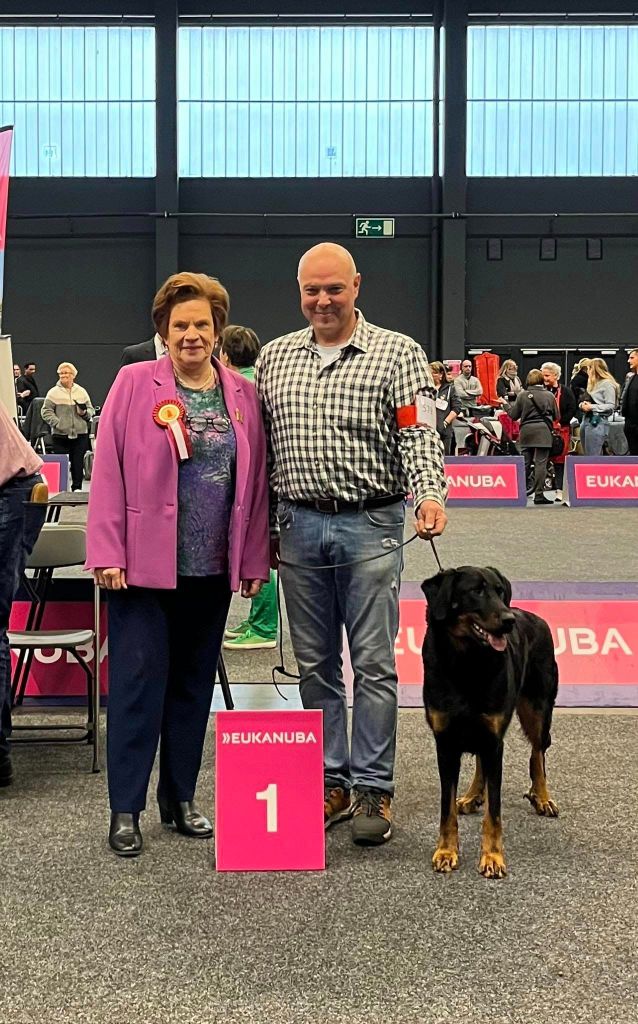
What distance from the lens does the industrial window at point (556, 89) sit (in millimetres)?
18531

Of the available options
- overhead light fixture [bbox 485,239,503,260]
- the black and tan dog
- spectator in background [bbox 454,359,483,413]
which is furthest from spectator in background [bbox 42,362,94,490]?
overhead light fixture [bbox 485,239,503,260]

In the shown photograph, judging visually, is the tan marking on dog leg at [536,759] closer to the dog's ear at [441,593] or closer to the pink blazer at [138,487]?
the dog's ear at [441,593]

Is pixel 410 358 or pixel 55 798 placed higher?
pixel 410 358

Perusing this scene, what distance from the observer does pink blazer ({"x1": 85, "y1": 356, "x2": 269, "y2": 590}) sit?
8.97 feet

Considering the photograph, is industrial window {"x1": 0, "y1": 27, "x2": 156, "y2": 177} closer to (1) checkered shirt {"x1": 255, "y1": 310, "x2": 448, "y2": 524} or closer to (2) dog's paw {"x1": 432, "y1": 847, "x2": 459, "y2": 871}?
(1) checkered shirt {"x1": 255, "y1": 310, "x2": 448, "y2": 524}

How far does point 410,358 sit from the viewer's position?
2887 millimetres

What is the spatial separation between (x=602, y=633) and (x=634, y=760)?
2.73ft

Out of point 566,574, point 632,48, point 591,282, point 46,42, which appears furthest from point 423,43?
point 566,574

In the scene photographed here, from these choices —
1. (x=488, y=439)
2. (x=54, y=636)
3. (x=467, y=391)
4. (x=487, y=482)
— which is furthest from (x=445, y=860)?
(x=488, y=439)

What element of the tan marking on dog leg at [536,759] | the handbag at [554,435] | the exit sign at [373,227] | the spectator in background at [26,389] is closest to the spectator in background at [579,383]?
the handbag at [554,435]

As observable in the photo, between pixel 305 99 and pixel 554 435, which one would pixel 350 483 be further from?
pixel 305 99

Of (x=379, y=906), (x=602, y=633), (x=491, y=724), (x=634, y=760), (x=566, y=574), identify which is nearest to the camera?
(x=379, y=906)

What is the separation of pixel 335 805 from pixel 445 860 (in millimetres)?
445

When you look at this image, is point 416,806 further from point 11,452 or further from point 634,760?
point 11,452
